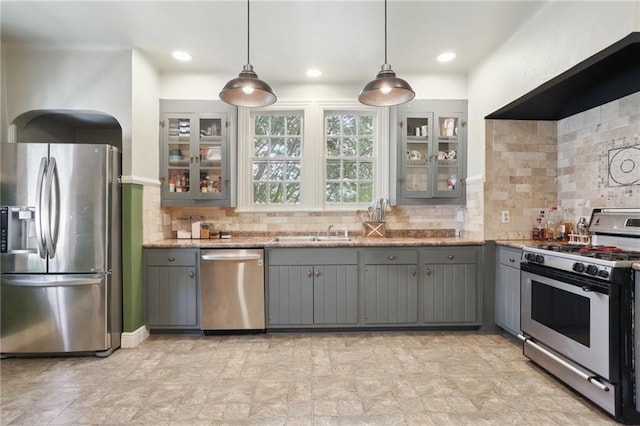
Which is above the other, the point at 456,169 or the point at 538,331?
the point at 456,169

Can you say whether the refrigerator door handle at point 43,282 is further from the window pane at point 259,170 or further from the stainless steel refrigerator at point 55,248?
the window pane at point 259,170

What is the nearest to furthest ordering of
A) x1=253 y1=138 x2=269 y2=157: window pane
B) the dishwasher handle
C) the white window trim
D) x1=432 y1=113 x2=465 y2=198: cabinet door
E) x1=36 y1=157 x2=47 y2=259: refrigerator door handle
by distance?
1. x1=36 y1=157 x2=47 y2=259: refrigerator door handle
2. the dishwasher handle
3. x1=432 y1=113 x2=465 y2=198: cabinet door
4. the white window trim
5. x1=253 y1=138 x2=269 y2=157: window pane

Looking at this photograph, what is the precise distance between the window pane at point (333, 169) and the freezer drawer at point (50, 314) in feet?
8.12

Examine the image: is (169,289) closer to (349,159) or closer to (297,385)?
(297,385)

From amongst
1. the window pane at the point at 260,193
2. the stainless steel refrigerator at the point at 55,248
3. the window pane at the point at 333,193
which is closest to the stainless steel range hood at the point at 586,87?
the window pane at the point at 333,193

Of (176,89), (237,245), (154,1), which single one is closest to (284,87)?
(176,89)

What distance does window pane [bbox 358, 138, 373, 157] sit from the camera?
12.8 ft

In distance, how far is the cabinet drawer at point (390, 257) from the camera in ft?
10.4

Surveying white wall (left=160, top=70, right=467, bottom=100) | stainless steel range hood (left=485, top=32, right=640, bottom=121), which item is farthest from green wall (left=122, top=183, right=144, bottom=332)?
stainless steel range hood (left=485, top=32, right=640, bottom=121)

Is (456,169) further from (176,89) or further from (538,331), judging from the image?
(176,89)

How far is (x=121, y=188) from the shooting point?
295cm

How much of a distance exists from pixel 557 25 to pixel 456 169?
1.51 m

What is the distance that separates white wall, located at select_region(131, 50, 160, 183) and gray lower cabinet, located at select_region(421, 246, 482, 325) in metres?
2.81

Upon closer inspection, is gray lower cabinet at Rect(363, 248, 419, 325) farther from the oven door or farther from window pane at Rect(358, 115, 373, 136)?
window pane at Rect(358, 115, 373, 136)
